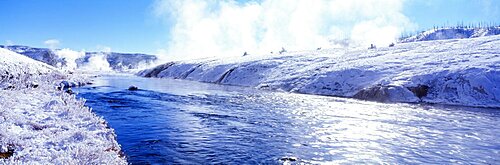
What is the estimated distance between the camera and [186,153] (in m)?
12.9

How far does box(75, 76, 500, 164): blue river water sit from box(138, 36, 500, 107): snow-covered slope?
869cm

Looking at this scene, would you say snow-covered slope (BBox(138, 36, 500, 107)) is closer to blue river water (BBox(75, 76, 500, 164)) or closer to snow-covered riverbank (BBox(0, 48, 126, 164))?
blue river water (BBox(75, 76, 500, 164))

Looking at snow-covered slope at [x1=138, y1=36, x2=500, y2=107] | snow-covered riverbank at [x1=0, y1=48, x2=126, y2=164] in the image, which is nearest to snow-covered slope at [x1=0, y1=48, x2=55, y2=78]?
snow-covered slope at [x1=138, y1=36, x2=500, y2=107]

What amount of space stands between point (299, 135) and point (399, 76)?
27298 mm

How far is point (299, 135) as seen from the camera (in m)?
16.8

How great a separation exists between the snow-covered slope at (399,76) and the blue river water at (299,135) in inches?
342

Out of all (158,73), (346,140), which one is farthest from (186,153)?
(158,73)

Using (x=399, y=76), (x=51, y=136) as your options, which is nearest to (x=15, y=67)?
(x=51, y=136)

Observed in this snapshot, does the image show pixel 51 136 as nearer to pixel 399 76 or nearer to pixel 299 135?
pixel 299 135

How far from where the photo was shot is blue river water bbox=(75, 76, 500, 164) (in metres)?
12.8

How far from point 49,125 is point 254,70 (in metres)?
50.1

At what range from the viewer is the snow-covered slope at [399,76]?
34.2 metres

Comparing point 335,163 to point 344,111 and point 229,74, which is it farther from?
point 229,74

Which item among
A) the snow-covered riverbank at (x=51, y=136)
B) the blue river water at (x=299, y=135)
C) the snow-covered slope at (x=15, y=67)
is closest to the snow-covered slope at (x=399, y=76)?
the blue river water at (x=299, y=135)
